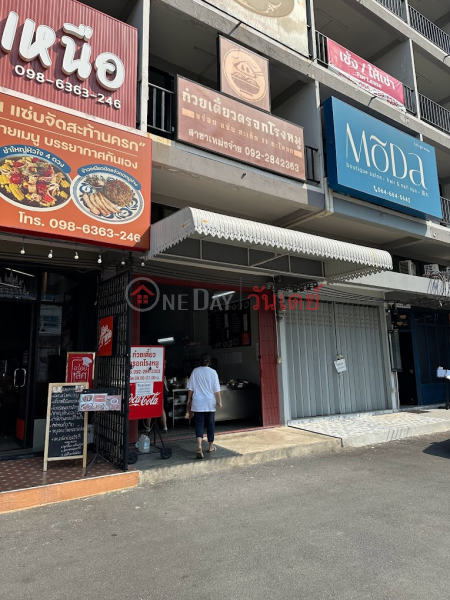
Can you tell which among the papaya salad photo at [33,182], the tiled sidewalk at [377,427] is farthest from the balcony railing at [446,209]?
the papaya salad photo at [33,182]

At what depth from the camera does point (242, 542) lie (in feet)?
12.7

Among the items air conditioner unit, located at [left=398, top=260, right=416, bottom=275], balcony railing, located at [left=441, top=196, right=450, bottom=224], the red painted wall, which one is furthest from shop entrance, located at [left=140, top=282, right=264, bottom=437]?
balcony railing, located at [left=441, top=196, right=450, bottom=224]

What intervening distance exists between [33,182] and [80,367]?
9.86 feet

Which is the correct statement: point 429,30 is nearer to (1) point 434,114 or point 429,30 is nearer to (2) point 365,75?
(1) point 434,114

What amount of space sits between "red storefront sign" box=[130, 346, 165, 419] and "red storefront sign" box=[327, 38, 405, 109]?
8.65 m

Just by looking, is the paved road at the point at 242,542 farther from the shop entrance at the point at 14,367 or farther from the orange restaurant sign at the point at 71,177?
the orange restaurant sign at the point at 71,177

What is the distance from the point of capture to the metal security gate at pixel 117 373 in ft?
19.3

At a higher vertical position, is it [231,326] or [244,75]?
[244,75]

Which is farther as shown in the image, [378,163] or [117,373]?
[378,163]

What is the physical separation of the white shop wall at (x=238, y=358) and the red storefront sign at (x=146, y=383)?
11.1 ft

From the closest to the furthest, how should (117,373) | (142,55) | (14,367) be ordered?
(117,373) → (142,55) → (14,367)

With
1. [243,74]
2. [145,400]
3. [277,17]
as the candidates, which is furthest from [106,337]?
[277,17]

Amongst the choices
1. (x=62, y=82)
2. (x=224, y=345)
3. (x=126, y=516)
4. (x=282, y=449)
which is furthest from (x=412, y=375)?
(x=62, y=82)

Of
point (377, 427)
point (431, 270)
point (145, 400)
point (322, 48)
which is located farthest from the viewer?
point (431, 270)
